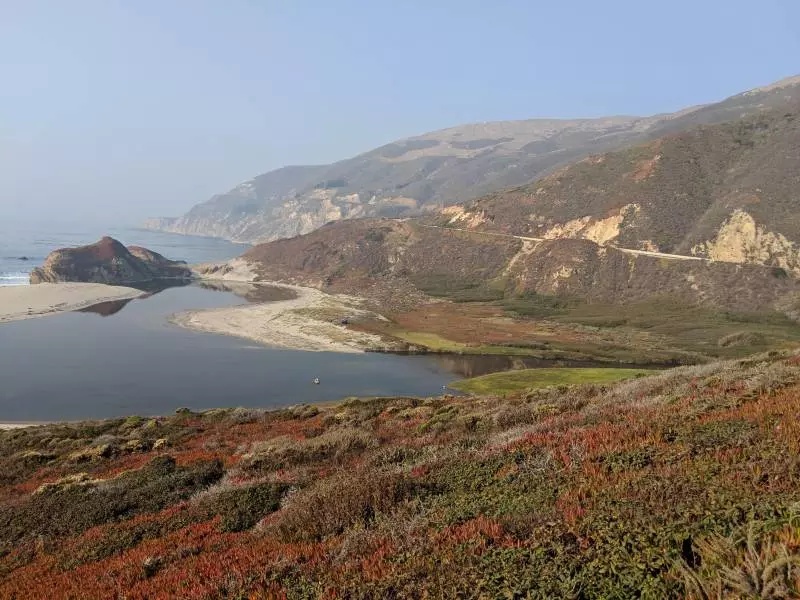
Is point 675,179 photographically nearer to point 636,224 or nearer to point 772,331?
→ point 636,224

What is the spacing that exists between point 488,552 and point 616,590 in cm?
167

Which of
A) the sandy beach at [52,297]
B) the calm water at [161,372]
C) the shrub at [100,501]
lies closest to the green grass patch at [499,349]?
the calm water at [161,372]

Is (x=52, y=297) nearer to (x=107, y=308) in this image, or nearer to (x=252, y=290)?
(x=107, y=308)

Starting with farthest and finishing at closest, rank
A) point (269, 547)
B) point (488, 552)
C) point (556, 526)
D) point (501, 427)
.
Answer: point (501, 427) < point (269, 547) < point (556, 526) < point (488, 552)

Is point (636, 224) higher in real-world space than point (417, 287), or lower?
higher

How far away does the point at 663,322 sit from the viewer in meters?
98.6

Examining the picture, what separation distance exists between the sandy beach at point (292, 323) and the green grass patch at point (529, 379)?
27.9 m

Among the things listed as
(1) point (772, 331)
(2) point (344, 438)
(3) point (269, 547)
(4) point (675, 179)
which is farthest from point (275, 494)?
(4) point (675, 179)

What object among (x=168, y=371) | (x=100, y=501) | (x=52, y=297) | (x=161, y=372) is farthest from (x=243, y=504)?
(x=52, y=297)

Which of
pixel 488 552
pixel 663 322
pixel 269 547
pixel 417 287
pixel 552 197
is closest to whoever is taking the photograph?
pixel 488 552

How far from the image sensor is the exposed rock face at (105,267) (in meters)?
152

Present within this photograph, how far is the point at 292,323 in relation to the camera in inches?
4080

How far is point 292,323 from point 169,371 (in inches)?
1457

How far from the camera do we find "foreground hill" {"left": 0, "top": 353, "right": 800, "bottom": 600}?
18.2 ft
